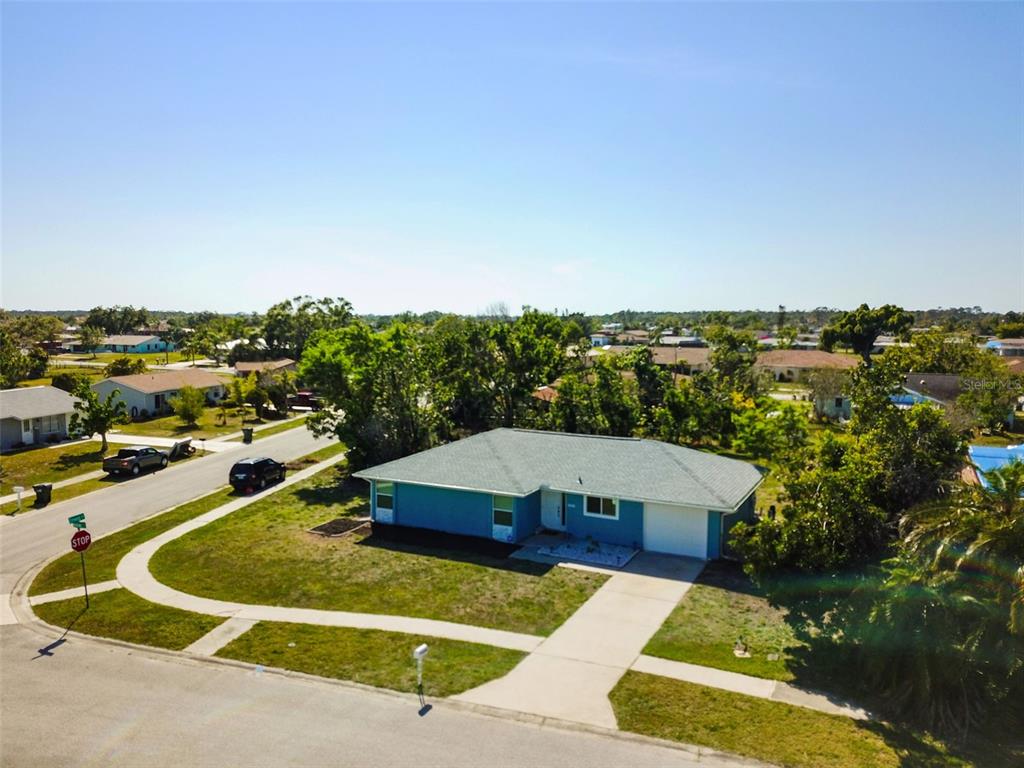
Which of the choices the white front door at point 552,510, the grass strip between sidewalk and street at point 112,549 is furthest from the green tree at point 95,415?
the white front door at point 552,510

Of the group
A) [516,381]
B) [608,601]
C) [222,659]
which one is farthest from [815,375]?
[222,659]

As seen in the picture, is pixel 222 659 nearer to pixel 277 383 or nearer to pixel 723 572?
pixel 723 572

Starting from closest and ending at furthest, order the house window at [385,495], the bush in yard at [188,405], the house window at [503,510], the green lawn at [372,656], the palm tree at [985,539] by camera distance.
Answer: the palm tree at [985,539], the green lawn at [372,656], the house window at [503,510], the house window at [385,495], the bush in yard at [188,405]

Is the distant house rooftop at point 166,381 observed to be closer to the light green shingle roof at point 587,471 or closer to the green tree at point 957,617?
the light green shingle roof at point 587,471

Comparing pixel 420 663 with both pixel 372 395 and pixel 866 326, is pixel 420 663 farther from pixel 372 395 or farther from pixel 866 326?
pixel 866 326

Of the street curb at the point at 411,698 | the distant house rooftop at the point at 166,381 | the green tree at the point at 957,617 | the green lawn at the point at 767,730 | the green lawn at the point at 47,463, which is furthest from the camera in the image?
the distant house rooftop at the point at 166,381
